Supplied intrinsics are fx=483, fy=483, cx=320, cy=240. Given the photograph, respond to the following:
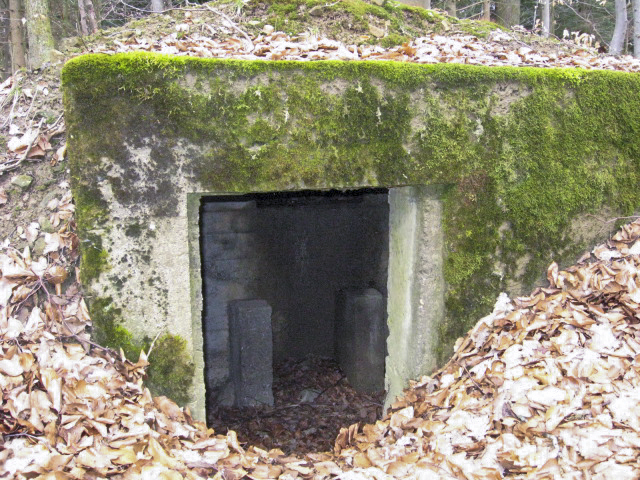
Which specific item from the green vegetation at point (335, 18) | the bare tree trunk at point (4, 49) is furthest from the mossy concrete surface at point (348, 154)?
the bare tree trunk at point (4, 49)

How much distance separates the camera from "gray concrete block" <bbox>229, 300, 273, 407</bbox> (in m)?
5.66

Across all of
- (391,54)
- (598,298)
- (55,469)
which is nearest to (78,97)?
(55,469)

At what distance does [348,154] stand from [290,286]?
441 centimetres

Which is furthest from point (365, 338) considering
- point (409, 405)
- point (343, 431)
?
point (409, 405)

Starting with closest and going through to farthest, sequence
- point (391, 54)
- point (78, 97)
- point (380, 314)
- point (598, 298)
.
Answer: point (78, 97)
point (598, 298)
point (391, 54)
point (380, 314)

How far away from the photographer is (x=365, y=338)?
20.5ft

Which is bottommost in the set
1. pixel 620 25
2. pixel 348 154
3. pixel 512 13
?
pixel 348 154

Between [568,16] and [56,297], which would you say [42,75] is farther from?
[568,16]

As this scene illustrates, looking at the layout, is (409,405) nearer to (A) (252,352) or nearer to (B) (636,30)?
(A) (252,352)

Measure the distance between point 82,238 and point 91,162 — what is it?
399mm

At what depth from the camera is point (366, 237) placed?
715 centimetres

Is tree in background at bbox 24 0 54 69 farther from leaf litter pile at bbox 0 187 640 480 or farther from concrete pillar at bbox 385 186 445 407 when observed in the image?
concrete pillar at bbox 385 186 445 407

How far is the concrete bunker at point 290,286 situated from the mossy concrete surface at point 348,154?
7.09 ft

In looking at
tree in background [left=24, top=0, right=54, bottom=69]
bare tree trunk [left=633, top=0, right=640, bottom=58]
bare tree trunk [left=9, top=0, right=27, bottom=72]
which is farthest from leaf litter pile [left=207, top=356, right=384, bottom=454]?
bare tree trunk [left=9, top=0, right=27, bottom=72]
